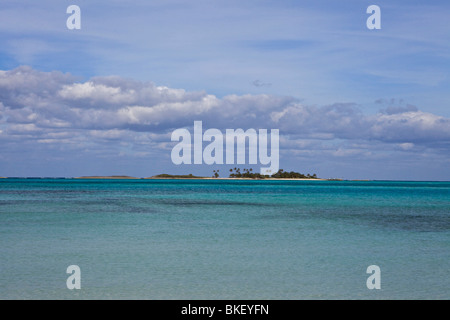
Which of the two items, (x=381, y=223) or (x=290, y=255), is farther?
(x=381, y=223)

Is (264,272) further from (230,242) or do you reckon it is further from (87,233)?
(87,233)

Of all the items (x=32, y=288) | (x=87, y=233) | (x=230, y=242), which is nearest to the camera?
(x=32, y=288)

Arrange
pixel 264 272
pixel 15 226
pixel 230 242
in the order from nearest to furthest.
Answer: pixel 264 272
pixel 230 242
pixel 15 226

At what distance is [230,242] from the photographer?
2155 centimetres

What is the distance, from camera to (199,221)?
31094mm
